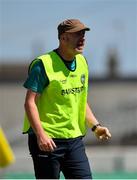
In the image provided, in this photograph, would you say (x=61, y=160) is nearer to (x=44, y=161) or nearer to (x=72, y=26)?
(x=44, y=161)

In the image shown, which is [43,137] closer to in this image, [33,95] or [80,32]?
[33,95]

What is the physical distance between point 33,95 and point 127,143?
71.0 feet

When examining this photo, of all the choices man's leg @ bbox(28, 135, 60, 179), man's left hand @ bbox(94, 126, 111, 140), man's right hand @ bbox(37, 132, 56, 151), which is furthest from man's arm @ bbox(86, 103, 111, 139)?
man's right hand @ bbox(37, 132, 56, 151)

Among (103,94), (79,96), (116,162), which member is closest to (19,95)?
(103,94)

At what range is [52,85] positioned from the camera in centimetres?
654

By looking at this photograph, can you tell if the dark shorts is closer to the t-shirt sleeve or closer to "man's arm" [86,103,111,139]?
"man's arm" [86,103,111,139]

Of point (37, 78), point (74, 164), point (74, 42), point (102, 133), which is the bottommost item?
point (74, 164)

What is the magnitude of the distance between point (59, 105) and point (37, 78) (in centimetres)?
28

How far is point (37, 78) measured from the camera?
6.46 metres

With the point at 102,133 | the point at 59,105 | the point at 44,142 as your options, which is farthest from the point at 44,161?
the point at 102,133

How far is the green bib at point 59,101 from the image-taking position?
6.53 meters

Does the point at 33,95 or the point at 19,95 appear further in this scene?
the point at 19,95

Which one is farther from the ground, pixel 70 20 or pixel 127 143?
pixel 70 20

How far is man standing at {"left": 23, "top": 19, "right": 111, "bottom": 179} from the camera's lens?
6.50 m
